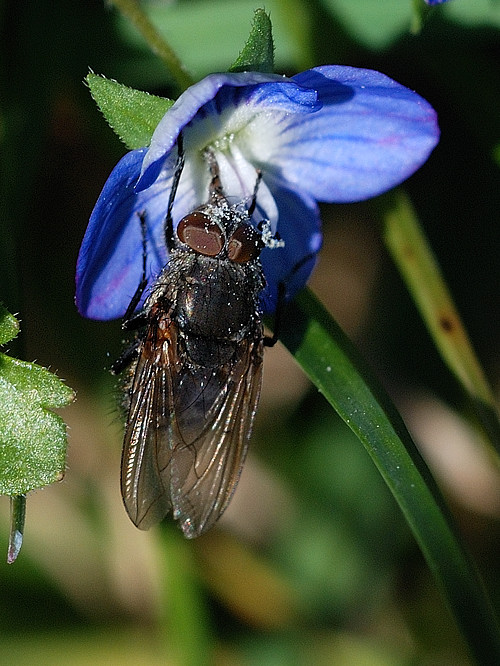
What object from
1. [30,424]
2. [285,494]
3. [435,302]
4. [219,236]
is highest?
[219,236]

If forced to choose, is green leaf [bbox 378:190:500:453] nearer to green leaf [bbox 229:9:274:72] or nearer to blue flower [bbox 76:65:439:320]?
blue flower [bbox 76:65:439:320]

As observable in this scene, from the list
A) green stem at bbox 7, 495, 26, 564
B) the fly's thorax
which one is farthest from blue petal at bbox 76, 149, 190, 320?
green stem at bbox 7, 495, 26, 564

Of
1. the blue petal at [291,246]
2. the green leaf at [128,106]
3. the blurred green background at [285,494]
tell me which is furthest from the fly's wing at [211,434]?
the blurred green background at [285,494]

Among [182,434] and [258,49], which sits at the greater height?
[258,49]

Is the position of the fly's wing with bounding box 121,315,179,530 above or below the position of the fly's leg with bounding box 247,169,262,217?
below

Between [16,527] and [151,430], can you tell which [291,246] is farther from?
[16,527]

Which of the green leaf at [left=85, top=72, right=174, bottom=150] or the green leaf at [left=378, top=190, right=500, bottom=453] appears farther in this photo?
the green leaf at [left=378, top=190, right=500, bottom=453]

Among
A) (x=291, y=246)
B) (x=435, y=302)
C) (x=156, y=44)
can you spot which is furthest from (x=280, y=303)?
(x=156, y=44)
